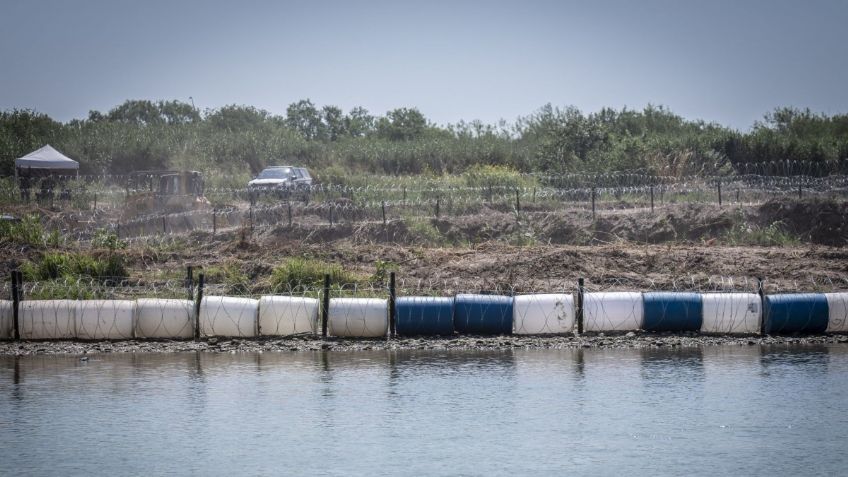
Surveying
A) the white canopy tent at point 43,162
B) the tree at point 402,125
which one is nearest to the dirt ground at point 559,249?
the white canopy tent at point 43,162

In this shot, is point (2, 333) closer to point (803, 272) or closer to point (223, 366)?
point (223, 366)

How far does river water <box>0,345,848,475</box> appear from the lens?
22562mm

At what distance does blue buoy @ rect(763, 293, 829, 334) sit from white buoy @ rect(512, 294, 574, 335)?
577 cm

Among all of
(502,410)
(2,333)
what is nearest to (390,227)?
(2,333)

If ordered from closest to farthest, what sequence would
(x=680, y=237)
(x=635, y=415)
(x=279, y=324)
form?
(x=635, y=415), (x=279, y=324), (x=680, y=237)

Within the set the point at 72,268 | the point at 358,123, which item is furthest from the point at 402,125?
the point at 72,268

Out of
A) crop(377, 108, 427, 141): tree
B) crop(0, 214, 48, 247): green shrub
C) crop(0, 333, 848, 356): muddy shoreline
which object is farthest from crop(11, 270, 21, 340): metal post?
crop(377, 108, 427, 141): tree

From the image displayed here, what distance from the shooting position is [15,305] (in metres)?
32.0

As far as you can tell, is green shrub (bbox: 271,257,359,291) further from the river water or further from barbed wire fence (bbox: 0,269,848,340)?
the river water

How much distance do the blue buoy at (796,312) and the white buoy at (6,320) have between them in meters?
22.0

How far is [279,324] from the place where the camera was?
32312 mm

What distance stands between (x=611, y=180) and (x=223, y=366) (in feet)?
115

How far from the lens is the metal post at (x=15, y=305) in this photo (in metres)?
31.7

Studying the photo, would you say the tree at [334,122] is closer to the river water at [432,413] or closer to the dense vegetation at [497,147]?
the dense vegetation at [497,147]
